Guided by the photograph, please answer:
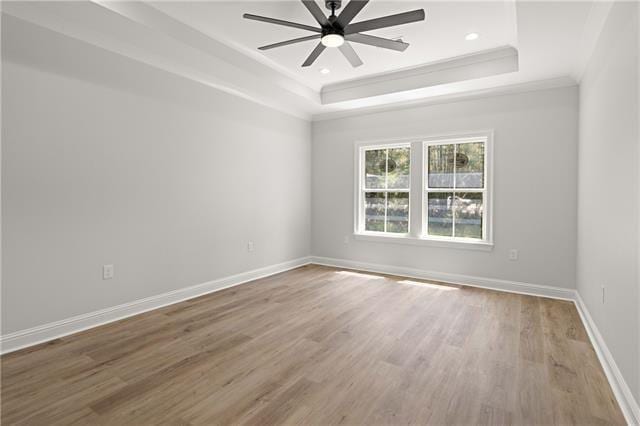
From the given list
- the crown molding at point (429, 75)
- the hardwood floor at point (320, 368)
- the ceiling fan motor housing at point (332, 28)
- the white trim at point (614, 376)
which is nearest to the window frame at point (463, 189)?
the crown molding at point (429, 75)

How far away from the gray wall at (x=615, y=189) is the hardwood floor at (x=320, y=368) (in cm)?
39

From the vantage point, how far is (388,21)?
2.54m

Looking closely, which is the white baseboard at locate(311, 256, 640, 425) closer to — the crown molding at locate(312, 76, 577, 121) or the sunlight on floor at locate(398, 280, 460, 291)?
the sunlight on floor at locate(398, 280, 460, 291)

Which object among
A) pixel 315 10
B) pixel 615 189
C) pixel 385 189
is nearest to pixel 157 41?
pixel 315 10

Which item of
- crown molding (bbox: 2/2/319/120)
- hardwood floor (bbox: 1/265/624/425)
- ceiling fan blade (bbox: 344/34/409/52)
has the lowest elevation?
hardwood floor (bbox: 1/265/624/425)

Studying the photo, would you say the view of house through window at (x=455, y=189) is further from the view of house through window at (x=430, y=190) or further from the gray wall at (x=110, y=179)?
the gray wall at (x=110, y=179)

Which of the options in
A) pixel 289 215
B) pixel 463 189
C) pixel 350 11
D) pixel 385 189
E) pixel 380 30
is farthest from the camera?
pixel 289 215

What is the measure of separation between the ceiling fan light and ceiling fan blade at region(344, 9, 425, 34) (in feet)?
0.27

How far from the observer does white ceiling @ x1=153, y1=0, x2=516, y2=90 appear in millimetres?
2900

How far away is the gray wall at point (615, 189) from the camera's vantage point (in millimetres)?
1874

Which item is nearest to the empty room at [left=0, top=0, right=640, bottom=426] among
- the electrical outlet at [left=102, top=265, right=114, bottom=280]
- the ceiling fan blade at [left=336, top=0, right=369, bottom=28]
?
the electrical outlet at [left=102, top=265, right=114, bottom=280]

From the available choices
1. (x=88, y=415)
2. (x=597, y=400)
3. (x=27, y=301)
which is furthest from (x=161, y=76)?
(x=597, y=400)

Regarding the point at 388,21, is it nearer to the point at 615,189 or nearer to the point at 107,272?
the point at 615,189

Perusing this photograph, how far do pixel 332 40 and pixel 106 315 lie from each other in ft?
10.8
